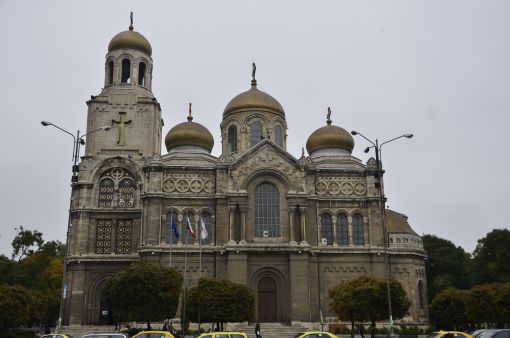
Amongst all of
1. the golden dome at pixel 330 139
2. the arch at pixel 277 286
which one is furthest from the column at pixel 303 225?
the golden dome at pixel 330 139

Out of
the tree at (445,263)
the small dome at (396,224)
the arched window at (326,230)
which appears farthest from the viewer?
the tree at (445,263)

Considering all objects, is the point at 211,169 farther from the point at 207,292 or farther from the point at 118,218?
the point at 207,292

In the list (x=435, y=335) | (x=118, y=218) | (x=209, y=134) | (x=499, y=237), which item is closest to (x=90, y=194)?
(x=118, y=218)

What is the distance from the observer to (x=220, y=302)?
38312 millimetres

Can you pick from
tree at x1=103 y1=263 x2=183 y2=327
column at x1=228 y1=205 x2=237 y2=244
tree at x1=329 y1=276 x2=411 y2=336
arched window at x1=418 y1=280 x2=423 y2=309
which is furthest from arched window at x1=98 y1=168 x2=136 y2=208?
arched window at x1=418 y1=280 x2=423 y2=309

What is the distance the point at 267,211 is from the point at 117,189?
47.0ft

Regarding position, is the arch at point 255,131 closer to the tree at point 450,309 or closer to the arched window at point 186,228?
the arched window at point 186,228

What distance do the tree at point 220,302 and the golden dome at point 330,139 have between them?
21495 mm

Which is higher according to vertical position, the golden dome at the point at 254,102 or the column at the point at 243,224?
the golden dome at the point at 254,102

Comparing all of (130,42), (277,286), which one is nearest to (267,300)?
(277,286)

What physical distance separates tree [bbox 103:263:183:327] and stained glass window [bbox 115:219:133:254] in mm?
11297

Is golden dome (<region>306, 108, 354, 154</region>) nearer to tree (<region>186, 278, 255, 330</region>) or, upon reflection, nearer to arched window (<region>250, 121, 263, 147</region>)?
arched window (<region>250, 121, 263, 147</region>)

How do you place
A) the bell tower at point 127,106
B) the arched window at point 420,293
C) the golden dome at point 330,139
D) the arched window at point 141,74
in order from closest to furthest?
the arched window at point 420,293 → the bell tower at point 127,106 → the golden dome at point 330,139 → the arched window at point 141,74

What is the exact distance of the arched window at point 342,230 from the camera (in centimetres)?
5056
